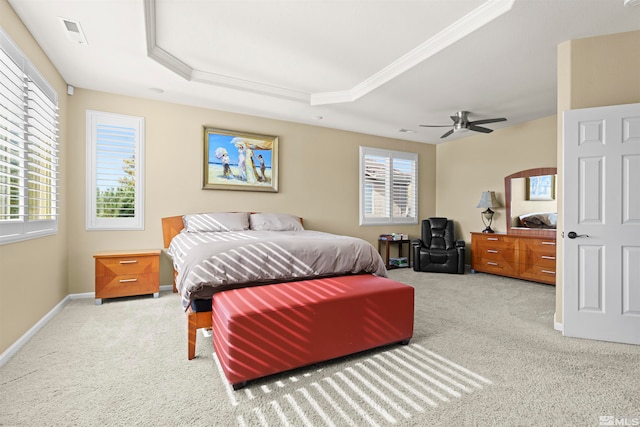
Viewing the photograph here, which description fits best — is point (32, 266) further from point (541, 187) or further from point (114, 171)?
point (541, 187)

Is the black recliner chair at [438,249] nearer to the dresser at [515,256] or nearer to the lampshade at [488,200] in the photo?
the dresser at [515,256]

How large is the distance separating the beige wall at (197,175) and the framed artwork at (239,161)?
0.35 feet

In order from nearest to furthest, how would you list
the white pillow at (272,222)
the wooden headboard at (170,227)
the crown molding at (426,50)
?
the crown molding at (426,50) → the wooden headboard at (170,227) → the white pillow at (272,222)

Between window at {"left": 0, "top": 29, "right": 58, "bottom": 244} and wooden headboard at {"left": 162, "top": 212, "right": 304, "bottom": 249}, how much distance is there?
1.14 meters

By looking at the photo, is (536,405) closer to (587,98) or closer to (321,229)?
(587,98)

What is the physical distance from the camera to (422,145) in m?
6.38

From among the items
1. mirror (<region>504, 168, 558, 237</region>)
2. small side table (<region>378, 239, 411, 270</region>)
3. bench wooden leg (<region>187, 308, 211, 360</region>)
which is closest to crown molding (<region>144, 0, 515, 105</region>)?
bench wooden leg (<region>187, 308, 211, 360</region>)

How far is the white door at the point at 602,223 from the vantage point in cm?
245

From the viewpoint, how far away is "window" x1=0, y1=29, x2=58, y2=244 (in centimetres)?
207

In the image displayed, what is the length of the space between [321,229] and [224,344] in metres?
3.53

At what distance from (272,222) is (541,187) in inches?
166

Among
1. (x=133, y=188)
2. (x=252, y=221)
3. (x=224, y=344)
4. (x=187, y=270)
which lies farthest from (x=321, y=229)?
(x=224, y=344)

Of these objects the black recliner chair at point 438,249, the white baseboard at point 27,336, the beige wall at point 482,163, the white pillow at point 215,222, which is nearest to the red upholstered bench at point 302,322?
the white baseboard at point 27,336

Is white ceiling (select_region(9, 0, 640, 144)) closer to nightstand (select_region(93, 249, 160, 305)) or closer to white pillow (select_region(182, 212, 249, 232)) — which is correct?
white pillow (select_region(182, 212, 249, 232))
